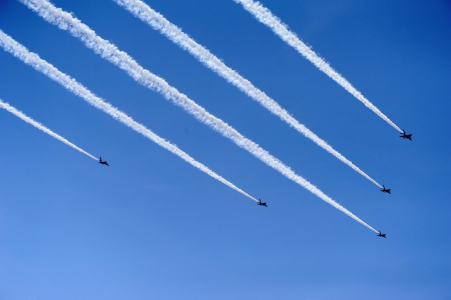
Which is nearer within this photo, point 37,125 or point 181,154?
point 37,125

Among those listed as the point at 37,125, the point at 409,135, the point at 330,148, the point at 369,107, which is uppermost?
the point at 409,135

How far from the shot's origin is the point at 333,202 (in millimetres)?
34281

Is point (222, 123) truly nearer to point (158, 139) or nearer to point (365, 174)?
point (158, 139)

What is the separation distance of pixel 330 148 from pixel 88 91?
20.9m

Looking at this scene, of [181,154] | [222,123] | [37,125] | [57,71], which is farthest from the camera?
[181,154]

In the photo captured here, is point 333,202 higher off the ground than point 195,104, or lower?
lower

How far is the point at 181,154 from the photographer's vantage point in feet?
91.6

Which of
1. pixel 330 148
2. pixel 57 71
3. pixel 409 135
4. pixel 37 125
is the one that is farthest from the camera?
pixel 409 135

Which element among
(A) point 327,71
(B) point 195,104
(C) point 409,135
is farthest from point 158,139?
(C) point 409,135

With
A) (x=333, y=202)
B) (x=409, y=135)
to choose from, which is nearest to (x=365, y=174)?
(x=333, y=202)

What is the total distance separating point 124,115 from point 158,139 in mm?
3317

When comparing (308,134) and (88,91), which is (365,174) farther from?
(88,91)

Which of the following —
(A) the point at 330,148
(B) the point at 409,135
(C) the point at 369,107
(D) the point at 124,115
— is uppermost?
(B) the point at 409,135

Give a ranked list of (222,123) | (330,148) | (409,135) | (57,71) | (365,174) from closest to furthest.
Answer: (57,71), (222,123), (330,148), (365,174), (409,135)
